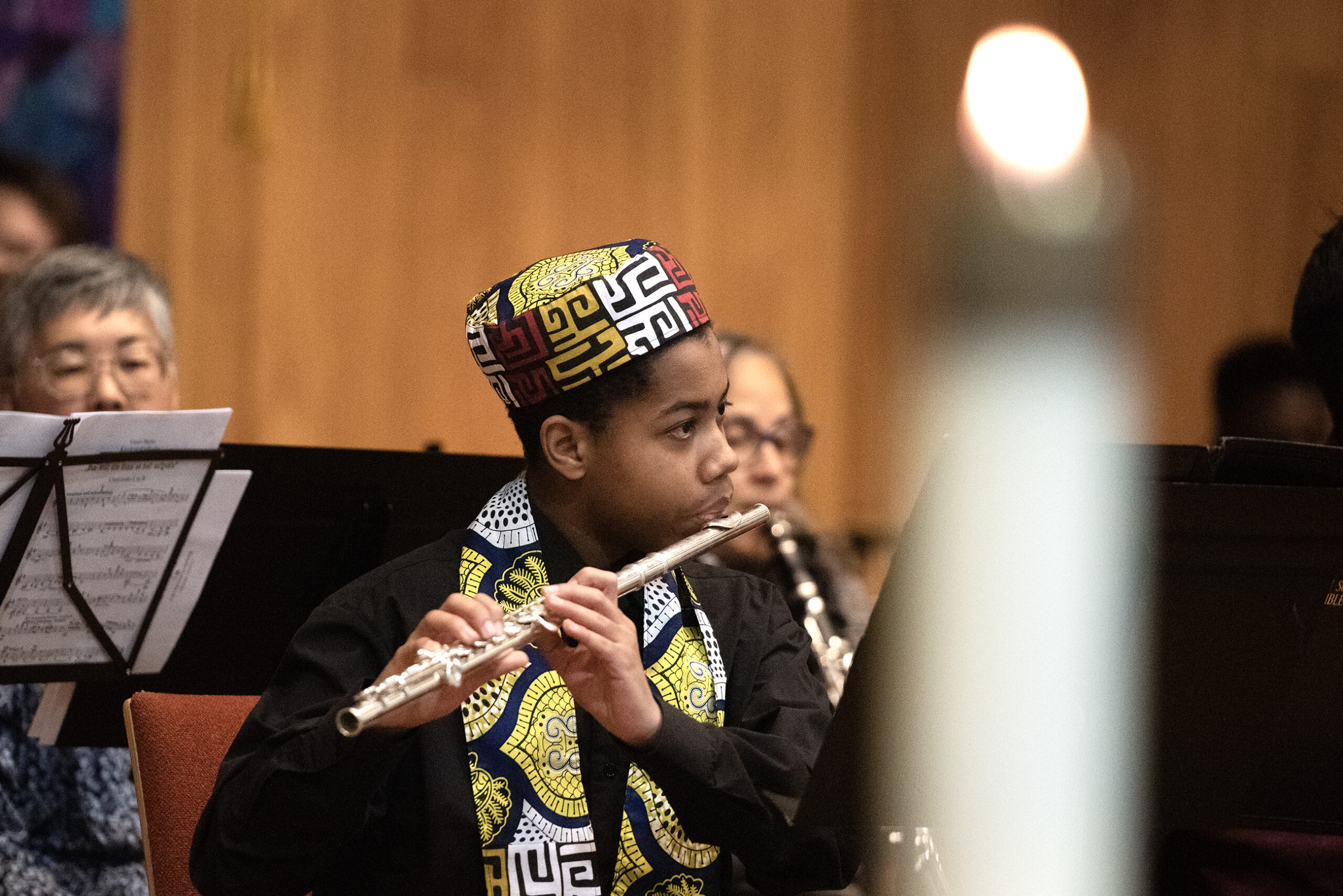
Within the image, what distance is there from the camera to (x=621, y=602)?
143 centimetres

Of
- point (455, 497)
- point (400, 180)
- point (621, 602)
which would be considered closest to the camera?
point (621, 602)

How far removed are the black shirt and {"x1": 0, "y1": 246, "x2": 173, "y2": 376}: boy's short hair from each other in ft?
3.82

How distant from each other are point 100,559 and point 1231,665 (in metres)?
1.31

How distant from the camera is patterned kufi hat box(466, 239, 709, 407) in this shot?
135 cm

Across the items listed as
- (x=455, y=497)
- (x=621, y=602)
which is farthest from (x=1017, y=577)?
(x=455, y=497)

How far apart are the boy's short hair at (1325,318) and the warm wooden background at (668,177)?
261 centimetres

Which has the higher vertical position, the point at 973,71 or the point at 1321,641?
the point at 973,71

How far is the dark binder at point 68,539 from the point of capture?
5.60ft

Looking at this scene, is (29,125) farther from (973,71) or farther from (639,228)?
(973,71)

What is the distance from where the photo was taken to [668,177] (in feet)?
13.7

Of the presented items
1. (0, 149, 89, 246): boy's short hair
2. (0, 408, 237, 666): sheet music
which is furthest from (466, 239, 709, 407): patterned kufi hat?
(0, 149, 89, 246): boy's short hair

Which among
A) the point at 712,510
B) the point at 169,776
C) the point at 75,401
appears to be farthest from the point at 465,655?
the point at 75,401

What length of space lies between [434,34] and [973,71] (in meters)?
1.68

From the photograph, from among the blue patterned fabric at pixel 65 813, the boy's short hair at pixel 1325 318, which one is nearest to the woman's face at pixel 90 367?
the blue patterned fabric at pixel 65 813
